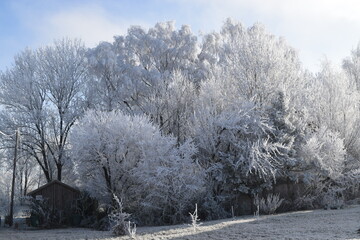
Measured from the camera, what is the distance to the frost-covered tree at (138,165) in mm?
20219

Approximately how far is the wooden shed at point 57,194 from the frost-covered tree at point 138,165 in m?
1.93

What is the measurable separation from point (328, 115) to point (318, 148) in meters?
5.43

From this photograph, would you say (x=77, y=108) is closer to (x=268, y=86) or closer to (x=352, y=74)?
(x=268, y=86)

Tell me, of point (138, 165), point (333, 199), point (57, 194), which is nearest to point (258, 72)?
point (333, 199)

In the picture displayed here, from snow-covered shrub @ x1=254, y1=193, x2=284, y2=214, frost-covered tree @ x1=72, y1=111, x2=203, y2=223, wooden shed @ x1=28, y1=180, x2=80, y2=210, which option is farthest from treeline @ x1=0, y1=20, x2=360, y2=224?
snow-covered shrub @ x1=254, y1=193, x2=284, y2=214

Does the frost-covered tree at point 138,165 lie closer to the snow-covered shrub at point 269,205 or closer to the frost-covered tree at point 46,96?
the snow-covered shrub at point 269,205

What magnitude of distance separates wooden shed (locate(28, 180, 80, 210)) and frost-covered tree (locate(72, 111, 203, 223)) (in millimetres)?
1929

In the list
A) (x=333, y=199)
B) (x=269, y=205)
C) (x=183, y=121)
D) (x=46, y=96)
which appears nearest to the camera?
(x=269, y=205)

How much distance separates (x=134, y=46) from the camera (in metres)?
33.3

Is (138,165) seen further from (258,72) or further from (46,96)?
(46,96)

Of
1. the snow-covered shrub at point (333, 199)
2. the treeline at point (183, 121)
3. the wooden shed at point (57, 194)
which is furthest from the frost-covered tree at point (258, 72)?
the wooden shed at point (57, 194)

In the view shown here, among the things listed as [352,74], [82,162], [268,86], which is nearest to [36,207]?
[82,162]

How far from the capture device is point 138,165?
69.0ft

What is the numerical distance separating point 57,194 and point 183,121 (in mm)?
9897
